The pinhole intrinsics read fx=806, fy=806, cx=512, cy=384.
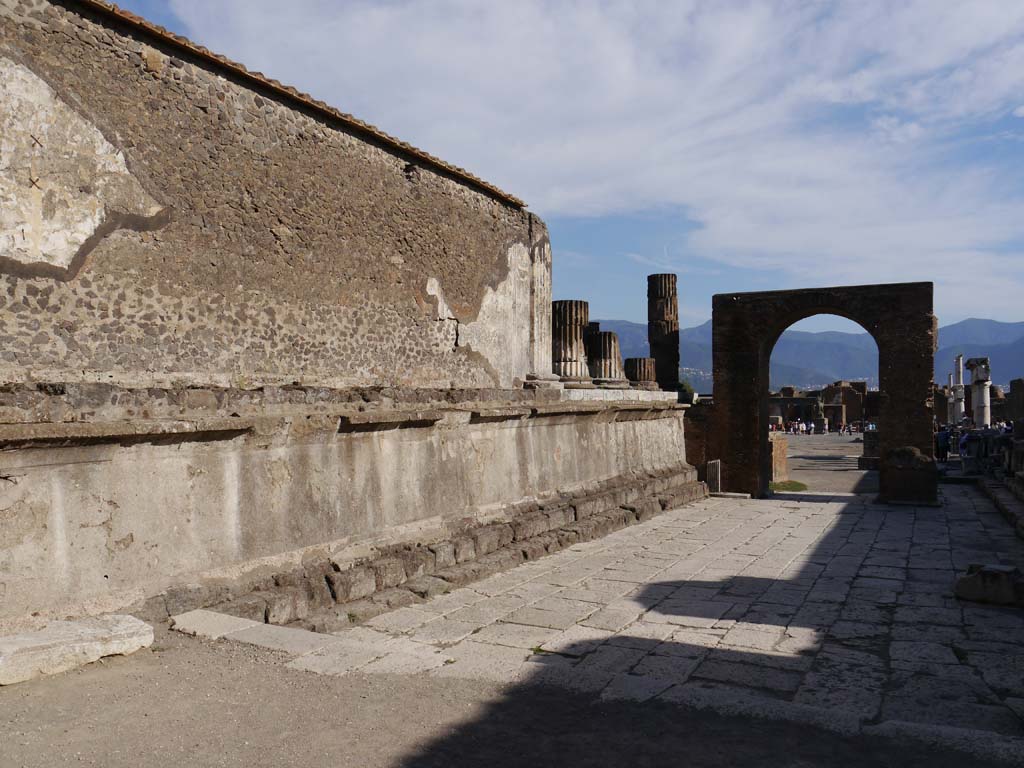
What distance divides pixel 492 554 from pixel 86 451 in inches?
140

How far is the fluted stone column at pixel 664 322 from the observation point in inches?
727

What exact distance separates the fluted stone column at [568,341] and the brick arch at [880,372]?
3.37 m

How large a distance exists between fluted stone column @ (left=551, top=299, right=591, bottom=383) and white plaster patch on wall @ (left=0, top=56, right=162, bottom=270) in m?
6.89

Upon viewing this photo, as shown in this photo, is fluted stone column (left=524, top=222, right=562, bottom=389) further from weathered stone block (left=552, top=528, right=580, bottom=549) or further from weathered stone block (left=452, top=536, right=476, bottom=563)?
weathered stone block (left=452, top=536, right=476, bottom=563)

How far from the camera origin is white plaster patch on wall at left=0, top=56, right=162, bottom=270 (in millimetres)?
4914

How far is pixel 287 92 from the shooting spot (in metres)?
6.77

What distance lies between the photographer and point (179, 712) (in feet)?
10.4

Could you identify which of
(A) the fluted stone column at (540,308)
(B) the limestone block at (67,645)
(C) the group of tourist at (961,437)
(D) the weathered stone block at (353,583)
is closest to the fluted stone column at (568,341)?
(A) the fluted stone column at (540,308)

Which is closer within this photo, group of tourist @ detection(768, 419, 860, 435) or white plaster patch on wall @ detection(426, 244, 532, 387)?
white plaster patch on wall @ detection(426, 244, 532, 387)

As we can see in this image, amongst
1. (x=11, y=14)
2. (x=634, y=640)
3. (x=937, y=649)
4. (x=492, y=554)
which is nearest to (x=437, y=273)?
(x=492, y=554)

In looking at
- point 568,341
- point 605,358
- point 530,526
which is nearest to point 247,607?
point 530,526

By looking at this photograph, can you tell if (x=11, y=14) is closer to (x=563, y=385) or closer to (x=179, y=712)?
(x=179, y=712)

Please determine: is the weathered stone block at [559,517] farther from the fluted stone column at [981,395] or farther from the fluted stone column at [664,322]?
the fluted stone column at [981,395]

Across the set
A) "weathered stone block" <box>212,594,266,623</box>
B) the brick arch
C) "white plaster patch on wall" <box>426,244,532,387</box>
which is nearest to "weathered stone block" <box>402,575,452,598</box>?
"weathered stone block" <box>212,594,266,623</box>
